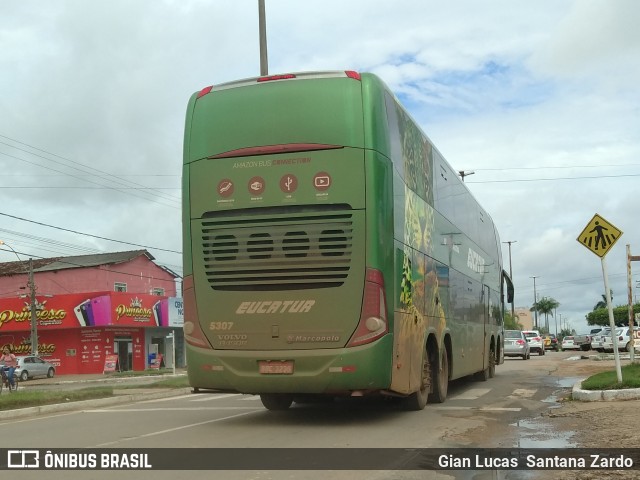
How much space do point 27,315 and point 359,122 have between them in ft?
135

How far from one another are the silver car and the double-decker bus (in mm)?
31697

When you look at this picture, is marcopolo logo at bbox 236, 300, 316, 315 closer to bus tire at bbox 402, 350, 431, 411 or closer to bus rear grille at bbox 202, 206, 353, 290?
bus rear grille at bbox 202, 206, 353, 290

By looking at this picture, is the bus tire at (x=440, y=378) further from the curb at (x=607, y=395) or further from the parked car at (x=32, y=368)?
the parked car at (x=32, y=368)

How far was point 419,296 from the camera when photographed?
11125 mm

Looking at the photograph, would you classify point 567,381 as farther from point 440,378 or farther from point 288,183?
point 288,183

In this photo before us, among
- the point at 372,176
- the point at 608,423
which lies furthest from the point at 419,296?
the point at 608,423

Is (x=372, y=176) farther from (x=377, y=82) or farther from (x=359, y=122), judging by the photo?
(x=377, y=82)

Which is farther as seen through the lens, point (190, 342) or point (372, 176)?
point (190, 342)

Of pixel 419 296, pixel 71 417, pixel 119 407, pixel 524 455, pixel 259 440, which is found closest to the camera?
pixel 524 455

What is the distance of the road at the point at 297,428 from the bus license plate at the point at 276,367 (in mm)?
835

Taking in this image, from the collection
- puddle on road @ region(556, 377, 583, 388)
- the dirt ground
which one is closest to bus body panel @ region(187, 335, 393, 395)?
the dirt ground

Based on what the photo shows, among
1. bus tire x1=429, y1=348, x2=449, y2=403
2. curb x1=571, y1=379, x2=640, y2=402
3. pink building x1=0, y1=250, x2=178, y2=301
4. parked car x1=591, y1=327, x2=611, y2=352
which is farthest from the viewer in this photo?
pink building x1=0, y1=250, x2=178, y2=301

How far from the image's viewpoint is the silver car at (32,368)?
126 feet

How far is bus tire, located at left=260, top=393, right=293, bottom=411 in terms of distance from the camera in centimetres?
1212
